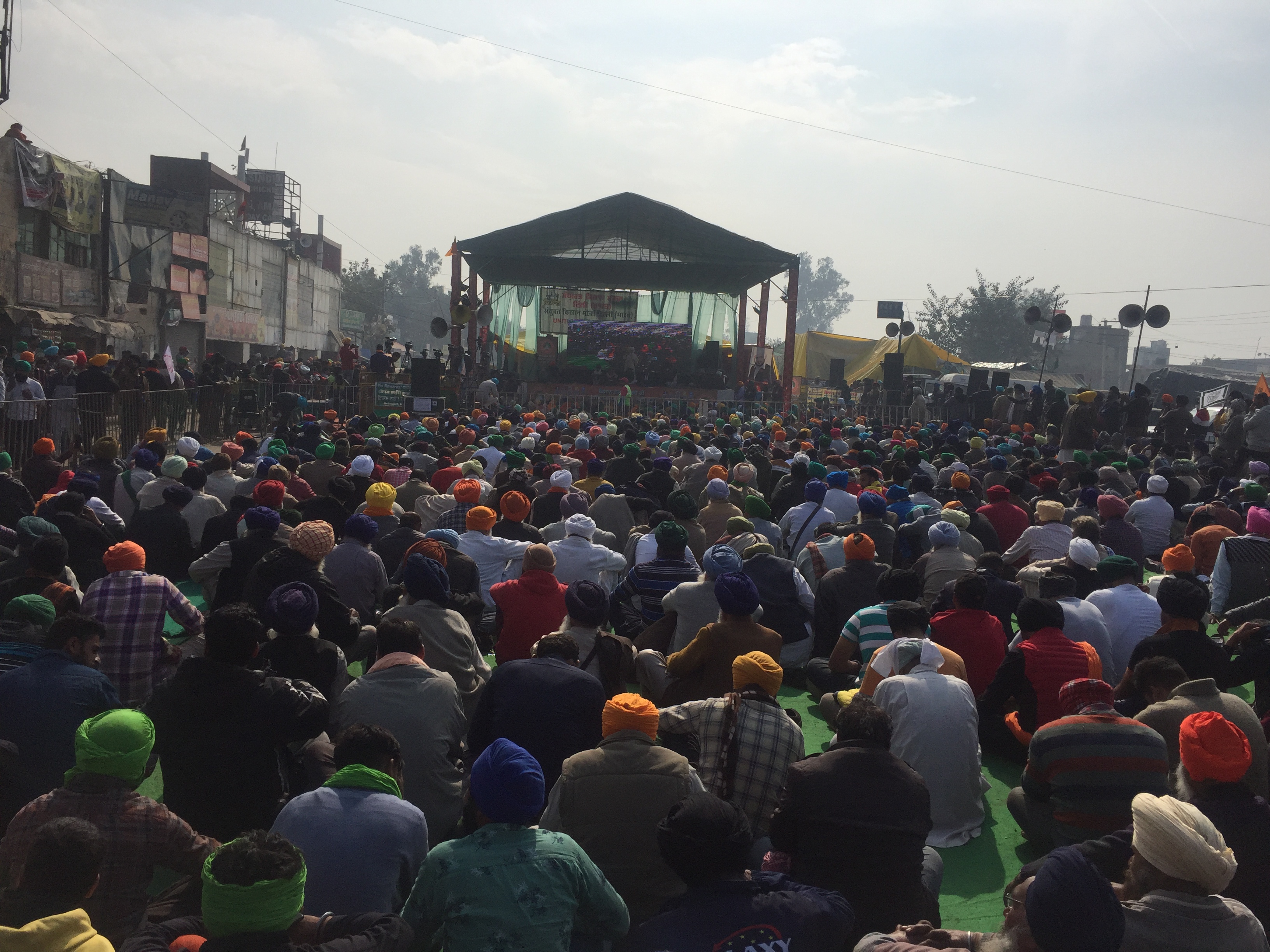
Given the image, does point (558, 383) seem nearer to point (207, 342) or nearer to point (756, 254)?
point (756, 254)

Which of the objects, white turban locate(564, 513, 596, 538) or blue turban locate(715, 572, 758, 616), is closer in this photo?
blue turban locate(715, 572, 758, 616)

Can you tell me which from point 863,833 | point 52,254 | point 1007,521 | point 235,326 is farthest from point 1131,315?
point 235,326

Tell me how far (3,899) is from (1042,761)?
3580 millimetres

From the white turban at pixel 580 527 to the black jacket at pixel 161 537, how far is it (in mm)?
2911

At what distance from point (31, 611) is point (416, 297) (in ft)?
432

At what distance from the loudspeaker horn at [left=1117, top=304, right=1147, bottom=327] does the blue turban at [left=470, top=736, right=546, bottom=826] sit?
1862 centimetres

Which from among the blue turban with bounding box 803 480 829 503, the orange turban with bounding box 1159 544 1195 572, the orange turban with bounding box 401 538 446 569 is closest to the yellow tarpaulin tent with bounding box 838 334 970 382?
the blue turban with bounding box 803 480 829 503

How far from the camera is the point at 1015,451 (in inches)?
554

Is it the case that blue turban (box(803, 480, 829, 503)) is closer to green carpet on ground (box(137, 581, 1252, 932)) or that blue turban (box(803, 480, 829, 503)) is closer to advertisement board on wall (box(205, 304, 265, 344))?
green carpet on ground (box(137, 581, 1252, 932))

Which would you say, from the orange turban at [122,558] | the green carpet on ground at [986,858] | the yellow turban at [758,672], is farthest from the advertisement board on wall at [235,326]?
the yellow turban at [758,672]

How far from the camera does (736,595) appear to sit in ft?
16.6

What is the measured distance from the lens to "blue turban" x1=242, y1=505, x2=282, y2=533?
6.09 metres

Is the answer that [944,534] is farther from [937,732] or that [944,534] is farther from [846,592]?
[937,732]

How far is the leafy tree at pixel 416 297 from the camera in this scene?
381 feet
